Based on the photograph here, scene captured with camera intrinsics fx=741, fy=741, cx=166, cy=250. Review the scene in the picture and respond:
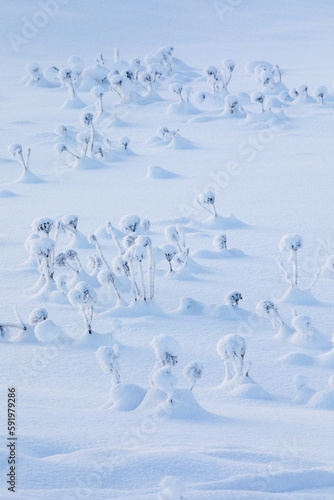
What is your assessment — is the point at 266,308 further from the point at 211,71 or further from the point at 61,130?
the point at 211,71

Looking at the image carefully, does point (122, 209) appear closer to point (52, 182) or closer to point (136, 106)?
point (52, 182)

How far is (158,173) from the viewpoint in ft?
25.9

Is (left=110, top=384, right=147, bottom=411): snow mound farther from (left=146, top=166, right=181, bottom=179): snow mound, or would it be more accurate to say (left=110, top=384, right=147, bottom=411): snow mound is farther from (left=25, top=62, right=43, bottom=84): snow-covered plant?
(left=25, top=62, right=43, bottom=84): snow-covered plant

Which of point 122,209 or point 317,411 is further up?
point 122,209

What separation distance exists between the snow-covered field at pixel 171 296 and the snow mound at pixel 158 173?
0.07ft

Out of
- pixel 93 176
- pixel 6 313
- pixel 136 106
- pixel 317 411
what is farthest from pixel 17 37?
pixel 317 411

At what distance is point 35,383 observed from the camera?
343 centimetres

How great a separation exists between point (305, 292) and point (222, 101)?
7.57 metres

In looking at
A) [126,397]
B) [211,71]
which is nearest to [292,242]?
[126,397]

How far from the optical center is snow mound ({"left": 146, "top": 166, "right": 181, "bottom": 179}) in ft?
25.9

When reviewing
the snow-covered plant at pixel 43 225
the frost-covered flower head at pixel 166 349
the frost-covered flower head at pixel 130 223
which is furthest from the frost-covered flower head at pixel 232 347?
the snow-covered plant at pixel 43 225

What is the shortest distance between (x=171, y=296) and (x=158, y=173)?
336 centimetres

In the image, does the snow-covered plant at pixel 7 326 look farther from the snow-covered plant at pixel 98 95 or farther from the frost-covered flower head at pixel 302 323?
the snow-covered plant at pixel 98 95

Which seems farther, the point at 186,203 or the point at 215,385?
the point at 186,203
